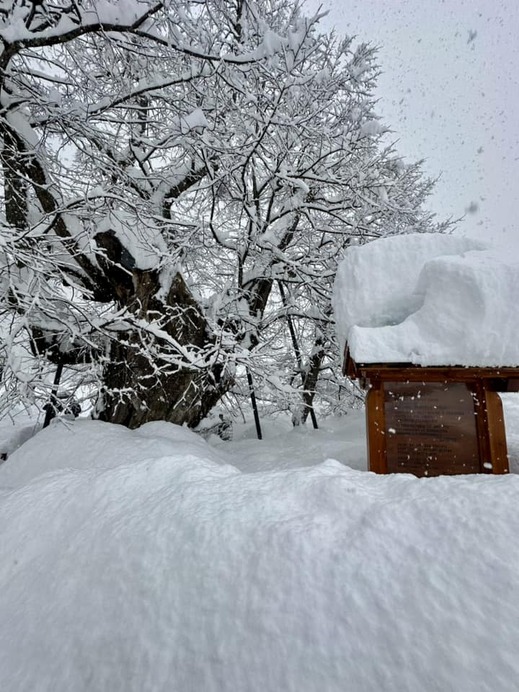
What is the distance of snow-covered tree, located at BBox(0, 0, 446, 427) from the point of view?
302 centimetres

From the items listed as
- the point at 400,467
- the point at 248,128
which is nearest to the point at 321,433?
the point at 400,467

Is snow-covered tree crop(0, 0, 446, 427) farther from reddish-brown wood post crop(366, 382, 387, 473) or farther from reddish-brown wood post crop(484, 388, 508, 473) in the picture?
reddish-brown wood post crop(484, 388, 508, 473)

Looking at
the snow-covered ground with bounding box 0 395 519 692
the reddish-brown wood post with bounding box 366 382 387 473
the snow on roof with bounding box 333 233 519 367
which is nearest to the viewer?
the snow-covered ground with bounding box 0 395 519 692

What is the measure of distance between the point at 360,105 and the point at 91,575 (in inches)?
266

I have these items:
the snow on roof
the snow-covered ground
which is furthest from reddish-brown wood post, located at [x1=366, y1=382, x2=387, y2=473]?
the snow-covered ground

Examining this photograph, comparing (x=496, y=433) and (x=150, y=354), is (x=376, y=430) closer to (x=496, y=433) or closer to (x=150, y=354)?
(x=496, y=433)

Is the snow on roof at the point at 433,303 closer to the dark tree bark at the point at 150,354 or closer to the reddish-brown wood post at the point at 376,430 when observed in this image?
the reddish-brown wood post at the point at 376,430

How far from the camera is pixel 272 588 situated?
0.99 m

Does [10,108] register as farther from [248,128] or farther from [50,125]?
[248,128]

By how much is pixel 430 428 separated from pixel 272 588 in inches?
101

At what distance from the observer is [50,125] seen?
3.65 metres

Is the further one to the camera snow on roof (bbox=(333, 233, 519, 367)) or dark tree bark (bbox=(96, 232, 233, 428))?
dark tree bark (bbox=(96, 232, 233, 428))

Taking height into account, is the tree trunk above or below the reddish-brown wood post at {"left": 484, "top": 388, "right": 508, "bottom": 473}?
above

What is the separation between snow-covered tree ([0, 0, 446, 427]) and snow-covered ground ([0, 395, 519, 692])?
2.10 meters
